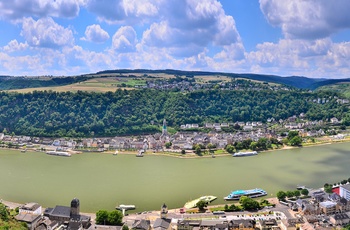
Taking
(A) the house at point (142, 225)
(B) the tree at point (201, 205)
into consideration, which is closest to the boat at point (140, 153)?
(B) the tree at point (201, 205)

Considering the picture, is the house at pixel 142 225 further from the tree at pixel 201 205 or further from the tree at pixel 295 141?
the tree at pixel 295 141

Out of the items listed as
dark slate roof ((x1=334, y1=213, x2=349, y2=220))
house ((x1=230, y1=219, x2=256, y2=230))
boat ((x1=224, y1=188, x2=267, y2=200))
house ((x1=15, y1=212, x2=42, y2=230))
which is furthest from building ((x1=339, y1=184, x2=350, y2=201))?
house ((x1=15, y1=212, x2=42, y2=230))

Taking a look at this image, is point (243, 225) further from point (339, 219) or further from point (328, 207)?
point (328, 207)

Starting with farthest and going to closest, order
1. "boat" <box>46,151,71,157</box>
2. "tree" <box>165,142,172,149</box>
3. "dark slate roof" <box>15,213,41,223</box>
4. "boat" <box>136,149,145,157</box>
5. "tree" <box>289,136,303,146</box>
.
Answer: "tree" <box>289,136,303,146</box>
"tree" <box>165,142,172,149</box>
"boat" <box>46,151,71,157</box>
"boat" <box>136,149,145,157</box>
"dark slate roof" <box>15,213,41,223</box>

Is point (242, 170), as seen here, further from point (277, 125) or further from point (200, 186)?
point (277, 125)

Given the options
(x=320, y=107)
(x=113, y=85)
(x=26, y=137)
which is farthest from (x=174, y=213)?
(x=113, y=85)

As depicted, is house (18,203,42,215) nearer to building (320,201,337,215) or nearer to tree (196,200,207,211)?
tree (196,200,207,211)
